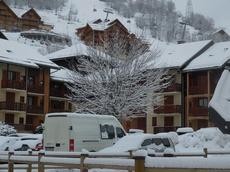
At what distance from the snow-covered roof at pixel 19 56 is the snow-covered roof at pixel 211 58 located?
15.6 m

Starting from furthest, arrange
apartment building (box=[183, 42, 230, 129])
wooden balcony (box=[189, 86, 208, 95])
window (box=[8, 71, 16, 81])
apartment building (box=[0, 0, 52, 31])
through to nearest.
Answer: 1. apartment building (box=[0, 0, 52, 31])
2. wooden balcony (box=[189, 86, 208, 95])
3. window (box=[8, 71, 16, 81])
4. apartment building (box=[183, 42, 230, 129])

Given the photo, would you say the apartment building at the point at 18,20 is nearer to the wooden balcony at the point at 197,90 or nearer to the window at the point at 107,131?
the wooden balcony at the point at 197,90

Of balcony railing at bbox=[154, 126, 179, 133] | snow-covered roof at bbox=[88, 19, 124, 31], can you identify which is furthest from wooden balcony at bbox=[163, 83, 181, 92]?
snow-covered roof at bbox=[88, 19, 124, 31]

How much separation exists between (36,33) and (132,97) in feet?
318

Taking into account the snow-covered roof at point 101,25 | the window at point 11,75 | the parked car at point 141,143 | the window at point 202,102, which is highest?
the snow-covered roof at point 101,25

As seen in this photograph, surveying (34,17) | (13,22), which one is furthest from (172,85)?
(34,17)

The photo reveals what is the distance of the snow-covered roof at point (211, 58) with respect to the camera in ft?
190

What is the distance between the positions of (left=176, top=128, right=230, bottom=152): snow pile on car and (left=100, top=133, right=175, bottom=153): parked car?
8.30 m

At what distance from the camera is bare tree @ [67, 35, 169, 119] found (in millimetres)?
41938

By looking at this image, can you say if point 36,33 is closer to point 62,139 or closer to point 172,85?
point 172,85

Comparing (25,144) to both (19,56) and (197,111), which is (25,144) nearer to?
(19,56)

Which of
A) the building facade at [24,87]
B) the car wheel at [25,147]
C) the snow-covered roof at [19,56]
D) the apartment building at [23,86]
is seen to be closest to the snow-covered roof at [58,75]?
the building facade at [24,87]

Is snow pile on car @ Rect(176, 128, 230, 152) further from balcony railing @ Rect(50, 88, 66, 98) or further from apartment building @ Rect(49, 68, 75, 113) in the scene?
balcony railing @ Rect(50, 88, 66, 98)

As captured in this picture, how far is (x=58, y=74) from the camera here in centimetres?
6731
